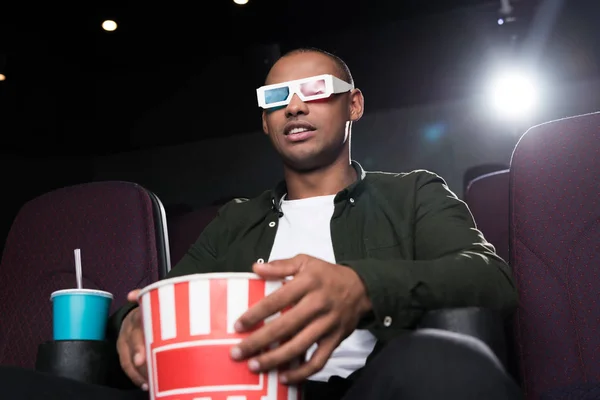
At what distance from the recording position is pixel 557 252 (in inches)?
49.3

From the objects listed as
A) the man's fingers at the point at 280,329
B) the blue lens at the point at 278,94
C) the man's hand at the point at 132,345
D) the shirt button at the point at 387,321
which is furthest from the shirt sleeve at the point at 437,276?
the blue lens at the point at 278,94

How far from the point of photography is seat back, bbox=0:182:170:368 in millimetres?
1596

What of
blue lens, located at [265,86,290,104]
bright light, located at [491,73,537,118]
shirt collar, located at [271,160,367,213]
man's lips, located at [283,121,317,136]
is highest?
bright light, located at [491,73,537,118]

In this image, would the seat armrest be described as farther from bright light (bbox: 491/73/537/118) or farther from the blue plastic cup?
bright light (bbox: 491/73/537/118)

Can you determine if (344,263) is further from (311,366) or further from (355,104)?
(355,104)

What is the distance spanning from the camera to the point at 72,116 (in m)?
4.04

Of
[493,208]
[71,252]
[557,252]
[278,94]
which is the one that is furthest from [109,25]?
[557,252]

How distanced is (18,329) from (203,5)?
2.41 meters

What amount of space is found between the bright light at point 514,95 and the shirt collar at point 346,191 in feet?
8.75

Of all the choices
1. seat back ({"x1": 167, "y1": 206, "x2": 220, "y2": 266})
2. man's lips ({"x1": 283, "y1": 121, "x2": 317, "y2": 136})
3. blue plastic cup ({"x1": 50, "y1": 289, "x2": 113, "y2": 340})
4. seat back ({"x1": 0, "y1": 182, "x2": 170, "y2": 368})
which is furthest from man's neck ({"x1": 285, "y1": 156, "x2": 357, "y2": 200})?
seat back ({"x1": 167, "y1": 206, "x2": 220, "y2": 266})

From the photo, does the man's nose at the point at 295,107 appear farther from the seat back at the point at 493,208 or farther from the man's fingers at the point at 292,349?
the seat back at the point at 493,208

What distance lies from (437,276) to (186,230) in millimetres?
1887

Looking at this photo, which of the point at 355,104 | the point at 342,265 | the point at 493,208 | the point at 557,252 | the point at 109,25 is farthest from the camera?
the point at 109,25

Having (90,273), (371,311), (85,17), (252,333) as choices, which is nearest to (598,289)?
(371,311)
